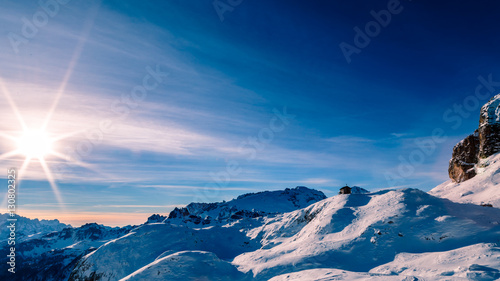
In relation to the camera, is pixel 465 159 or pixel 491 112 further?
pixel 465 159

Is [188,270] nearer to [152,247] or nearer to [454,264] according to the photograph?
[454,264]

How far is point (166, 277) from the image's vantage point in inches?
986

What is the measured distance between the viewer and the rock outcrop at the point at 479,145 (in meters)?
48.5

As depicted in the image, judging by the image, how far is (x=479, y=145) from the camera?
171ft

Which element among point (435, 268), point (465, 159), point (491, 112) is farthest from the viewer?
point (465, 159)

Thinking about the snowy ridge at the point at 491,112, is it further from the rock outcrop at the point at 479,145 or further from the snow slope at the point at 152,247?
the snow slope at the point at 152,247

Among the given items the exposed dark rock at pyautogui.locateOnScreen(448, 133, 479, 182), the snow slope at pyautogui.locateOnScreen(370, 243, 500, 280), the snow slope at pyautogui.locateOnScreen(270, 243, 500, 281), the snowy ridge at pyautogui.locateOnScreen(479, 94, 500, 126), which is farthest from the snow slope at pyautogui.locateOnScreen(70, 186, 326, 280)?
the snowy ridge at pyautogui.locateOnScreen(479, 94, 500, 126)

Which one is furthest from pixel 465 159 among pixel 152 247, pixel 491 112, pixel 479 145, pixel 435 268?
pixel 152 247

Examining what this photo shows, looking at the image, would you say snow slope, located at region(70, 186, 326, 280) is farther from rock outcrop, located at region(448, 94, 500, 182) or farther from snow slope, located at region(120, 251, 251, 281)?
rock outcrop, located at region(448, 94, 500, 182)

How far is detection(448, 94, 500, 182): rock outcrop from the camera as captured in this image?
48.5 metres

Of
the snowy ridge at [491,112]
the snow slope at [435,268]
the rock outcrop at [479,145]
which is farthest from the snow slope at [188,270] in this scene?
the snowy ridge at [491,112]

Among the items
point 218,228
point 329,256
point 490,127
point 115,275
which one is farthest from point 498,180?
point 115,275

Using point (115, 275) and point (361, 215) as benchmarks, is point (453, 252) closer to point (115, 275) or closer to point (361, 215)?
point (361, 215)

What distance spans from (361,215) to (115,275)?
3752 centimetres
